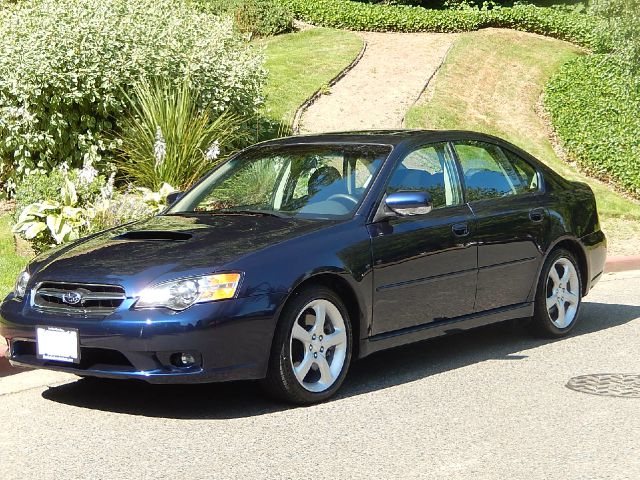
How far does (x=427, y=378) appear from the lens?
298 inches

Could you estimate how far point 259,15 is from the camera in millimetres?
26203

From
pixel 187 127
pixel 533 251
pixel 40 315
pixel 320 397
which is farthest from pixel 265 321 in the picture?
pixel 187 127

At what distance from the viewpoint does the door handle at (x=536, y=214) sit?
8.45 meters

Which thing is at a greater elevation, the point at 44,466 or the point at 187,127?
the point at 187,127

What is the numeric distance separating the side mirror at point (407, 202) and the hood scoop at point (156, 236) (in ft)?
4.10

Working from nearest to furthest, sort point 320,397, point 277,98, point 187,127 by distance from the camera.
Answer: point 320,397 < point 187,127 < point 277,98

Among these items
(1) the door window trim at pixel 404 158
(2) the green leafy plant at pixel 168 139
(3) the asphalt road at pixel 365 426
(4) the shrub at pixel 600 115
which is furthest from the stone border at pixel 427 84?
(3) the asphalt road at pixel 365 426

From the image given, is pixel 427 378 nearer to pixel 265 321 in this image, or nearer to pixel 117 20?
pixel 265 321

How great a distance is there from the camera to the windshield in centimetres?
741

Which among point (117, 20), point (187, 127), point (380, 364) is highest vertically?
point (117, 20)

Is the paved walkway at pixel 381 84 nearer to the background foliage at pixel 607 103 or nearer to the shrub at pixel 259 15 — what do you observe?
the shrub at pixel 259 15

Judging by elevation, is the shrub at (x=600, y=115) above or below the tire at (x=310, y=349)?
above

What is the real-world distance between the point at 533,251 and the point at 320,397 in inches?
93.7

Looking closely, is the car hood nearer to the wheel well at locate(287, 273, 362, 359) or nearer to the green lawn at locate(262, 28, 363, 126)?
the wheel well at locate(287, 273, 362, 359)
